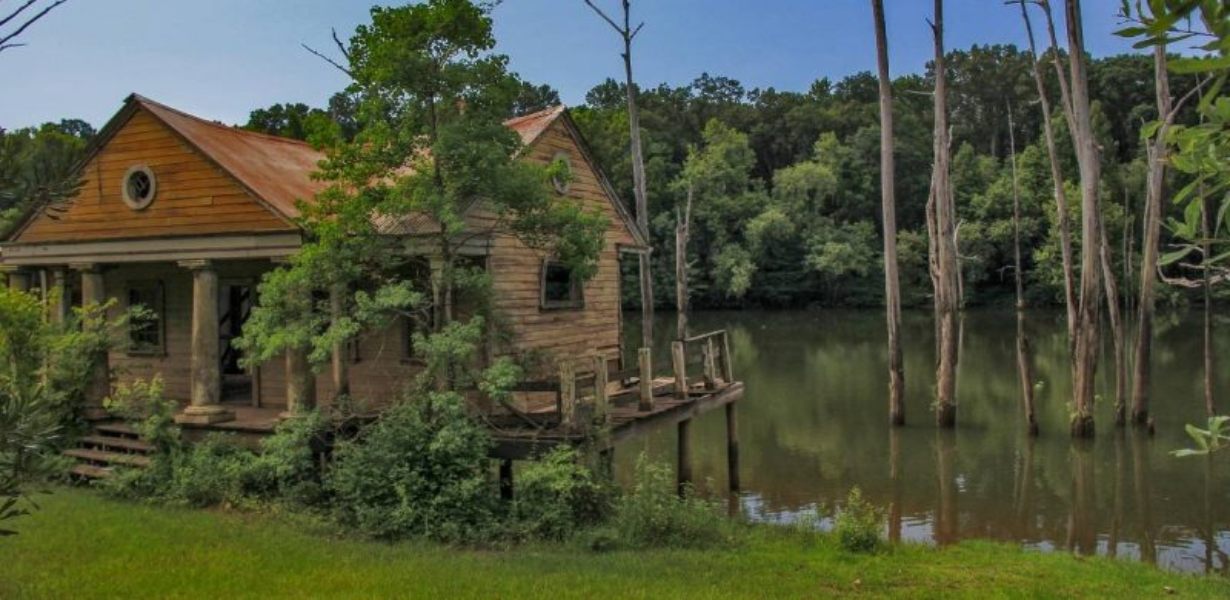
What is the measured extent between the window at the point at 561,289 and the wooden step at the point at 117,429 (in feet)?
21.4

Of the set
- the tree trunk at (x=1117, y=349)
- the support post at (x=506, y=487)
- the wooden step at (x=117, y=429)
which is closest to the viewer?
the support post at (x=506, y=487)

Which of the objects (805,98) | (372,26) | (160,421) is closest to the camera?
(372,26)

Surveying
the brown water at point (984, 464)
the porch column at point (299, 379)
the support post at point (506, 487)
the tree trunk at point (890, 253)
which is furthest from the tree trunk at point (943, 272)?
the porch column at point (299, 379)

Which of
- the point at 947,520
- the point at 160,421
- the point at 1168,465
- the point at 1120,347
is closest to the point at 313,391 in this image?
the point at 160,421

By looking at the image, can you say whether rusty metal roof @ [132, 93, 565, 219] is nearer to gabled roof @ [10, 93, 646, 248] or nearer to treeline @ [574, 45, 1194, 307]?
gabled roof @ [10, 93, 646, 248]

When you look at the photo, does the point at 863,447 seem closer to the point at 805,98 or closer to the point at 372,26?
the point at 372,26

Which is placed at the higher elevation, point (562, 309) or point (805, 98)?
point (805, 98)

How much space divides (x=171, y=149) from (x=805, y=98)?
216 feet

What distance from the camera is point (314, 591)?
25.6ft

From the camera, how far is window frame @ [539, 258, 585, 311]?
14.1 meters

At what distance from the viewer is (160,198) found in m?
13.5

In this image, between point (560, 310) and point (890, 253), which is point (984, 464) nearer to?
point (890, 253)

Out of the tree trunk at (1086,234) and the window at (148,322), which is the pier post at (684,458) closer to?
the tree trunk at (1086,234)

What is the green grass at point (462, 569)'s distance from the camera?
26.1 ft
